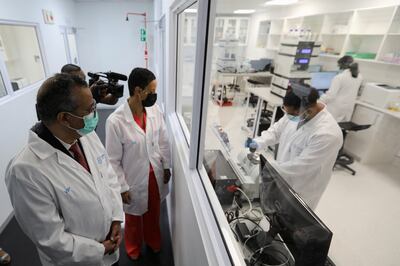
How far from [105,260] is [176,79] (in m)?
1.70

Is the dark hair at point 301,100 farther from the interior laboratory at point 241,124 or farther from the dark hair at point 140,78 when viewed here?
the dark hair at point 140,78

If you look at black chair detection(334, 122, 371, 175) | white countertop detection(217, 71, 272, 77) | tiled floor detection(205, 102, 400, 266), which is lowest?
tiled floor detection(205, 102, 400, 266)

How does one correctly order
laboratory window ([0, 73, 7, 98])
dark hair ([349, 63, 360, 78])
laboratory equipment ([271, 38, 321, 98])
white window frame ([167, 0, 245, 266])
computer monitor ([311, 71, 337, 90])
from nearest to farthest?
white window frame ([167, 0, 245, 266]) < laboratory window ([0, 73, 7, 98]) < dark hair ([349, 63, 360, 78]) < laboratory equipment ([271, 38, 321, 98]) < computer monitor ([311, 71, 337, 90])

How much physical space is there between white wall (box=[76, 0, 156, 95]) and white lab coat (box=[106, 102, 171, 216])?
13.4 feet

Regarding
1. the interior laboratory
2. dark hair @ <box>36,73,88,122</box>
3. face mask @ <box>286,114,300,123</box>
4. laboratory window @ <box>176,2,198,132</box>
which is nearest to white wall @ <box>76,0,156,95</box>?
the interior laboratory

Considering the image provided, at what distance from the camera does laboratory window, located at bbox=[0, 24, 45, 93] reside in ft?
8.83

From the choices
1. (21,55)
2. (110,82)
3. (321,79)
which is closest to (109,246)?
(110,82)

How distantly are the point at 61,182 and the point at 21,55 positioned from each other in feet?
10.3

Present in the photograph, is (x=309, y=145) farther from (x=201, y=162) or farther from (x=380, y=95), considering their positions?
(x=380, y=95)

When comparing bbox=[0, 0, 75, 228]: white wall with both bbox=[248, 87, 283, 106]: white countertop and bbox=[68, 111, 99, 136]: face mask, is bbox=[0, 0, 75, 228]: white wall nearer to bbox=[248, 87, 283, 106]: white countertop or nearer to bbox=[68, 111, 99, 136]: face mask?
bbox=[68, 111, 99, 136]: face mask

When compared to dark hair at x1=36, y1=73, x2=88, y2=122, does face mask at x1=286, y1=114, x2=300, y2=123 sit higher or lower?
lower

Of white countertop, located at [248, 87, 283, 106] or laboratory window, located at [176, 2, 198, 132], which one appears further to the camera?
white countertop, located at [248, 87, 283, 106]

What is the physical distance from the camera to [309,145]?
1442mm

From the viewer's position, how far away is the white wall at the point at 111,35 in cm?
482
